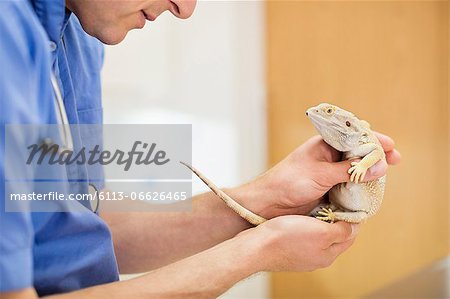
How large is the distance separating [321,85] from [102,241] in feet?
6.56

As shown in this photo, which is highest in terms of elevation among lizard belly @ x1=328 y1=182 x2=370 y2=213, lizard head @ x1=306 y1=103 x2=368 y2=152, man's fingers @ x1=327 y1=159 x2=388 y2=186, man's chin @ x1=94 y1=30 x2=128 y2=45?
man's chin @ x1=94 y1=30 x2=128 y2=45

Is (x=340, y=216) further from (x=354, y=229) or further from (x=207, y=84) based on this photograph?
(x=207, y=84)

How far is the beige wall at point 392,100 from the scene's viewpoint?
2695 mm

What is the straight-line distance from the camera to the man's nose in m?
0.92

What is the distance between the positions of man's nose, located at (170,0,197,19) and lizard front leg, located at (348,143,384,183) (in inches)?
13.4

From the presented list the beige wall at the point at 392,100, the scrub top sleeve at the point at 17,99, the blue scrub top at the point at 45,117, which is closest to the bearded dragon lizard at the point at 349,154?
the blue scrub top at the point at 45,117

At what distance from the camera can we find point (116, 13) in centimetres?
89

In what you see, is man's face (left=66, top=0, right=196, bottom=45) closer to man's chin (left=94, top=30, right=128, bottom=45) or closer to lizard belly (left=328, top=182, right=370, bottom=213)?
man's chin (left=94, top=30, right=128, bottom=45)

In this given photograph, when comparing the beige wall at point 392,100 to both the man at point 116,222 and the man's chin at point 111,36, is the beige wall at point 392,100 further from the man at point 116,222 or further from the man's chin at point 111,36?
the man's chin at point 111,36

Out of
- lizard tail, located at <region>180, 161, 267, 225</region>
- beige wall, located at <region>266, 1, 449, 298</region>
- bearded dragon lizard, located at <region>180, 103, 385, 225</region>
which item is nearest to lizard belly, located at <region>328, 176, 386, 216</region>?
bearded dragon lizard, located at <region>180, 103, 385, 225</region>

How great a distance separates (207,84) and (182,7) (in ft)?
5.34

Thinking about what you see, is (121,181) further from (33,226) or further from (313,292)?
(313,292)

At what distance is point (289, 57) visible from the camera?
279 cm

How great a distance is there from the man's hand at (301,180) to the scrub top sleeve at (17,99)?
0.48 meters
